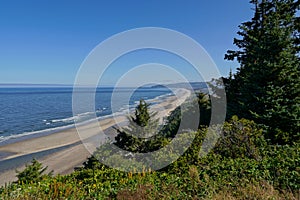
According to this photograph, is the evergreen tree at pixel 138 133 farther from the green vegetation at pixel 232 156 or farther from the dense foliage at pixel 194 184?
the dense foliage at pixel 194 184

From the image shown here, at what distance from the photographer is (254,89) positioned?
9.55 metres

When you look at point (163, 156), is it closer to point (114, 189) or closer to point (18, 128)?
point (114, 189)

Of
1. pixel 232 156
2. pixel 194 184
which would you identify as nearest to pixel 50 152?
pixel 232 156

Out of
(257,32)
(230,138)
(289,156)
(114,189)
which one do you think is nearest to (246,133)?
(230,138)

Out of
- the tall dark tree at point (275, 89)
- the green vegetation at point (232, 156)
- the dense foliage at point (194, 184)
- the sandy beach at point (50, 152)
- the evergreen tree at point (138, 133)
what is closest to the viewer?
the dense foliage at point (194, 184)

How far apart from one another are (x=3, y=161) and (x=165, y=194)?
1902 cm

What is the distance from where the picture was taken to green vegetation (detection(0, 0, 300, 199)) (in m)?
3.92

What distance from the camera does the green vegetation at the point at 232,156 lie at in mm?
3916

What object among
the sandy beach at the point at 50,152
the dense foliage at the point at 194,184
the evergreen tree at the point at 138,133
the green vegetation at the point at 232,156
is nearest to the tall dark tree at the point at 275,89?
the green vegetation at the point at 232,156

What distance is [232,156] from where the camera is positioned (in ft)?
19.9

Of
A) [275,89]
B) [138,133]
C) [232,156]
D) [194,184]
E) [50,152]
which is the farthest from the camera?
[50,152]

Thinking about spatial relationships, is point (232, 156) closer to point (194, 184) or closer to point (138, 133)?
point (194, 184)

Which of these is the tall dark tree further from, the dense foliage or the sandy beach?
the sandy beach

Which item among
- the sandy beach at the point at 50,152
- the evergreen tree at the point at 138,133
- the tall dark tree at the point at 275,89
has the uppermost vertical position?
the tall dark tree at the point at 275,89
